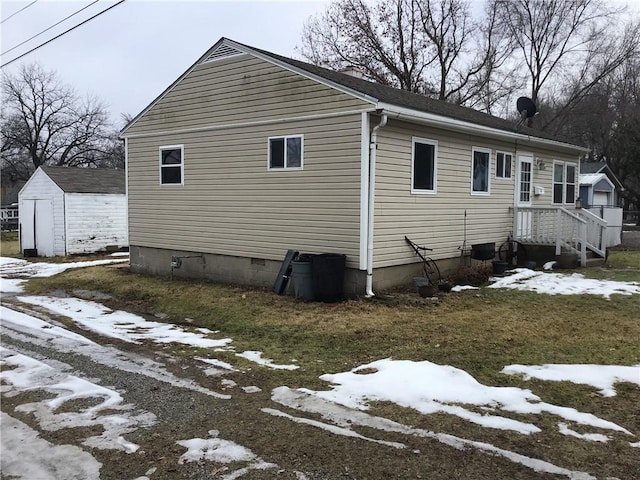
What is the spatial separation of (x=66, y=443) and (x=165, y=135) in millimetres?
10216

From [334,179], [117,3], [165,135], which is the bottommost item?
[334,179]

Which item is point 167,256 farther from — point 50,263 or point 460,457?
point 460,457

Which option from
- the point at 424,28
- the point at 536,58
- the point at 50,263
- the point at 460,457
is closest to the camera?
the point at 460,457

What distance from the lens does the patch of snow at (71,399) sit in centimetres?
415

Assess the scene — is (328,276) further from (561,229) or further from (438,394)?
(561,229)

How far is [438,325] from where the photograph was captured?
7.62 meters

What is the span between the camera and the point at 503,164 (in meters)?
13.4

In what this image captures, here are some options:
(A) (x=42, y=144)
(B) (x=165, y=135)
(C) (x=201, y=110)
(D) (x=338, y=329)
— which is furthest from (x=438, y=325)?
(A) (x=42, y=144)

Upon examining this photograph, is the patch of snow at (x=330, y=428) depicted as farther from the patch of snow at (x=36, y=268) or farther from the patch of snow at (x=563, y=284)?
the patch of snow at (x=36, y=268)

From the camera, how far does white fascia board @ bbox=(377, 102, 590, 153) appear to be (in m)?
9.51

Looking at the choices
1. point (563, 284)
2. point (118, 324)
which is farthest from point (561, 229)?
point (118, 324)

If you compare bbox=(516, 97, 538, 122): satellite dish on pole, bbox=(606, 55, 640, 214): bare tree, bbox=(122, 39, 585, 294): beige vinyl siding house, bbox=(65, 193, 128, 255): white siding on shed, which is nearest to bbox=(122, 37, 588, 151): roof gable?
bbox=(122, 39, 585, 294): beige vinyl siding house

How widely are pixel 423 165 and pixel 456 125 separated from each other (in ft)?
3.71

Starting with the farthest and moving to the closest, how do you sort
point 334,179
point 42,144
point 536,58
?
point 42,144
point 536,58
point 334,179
